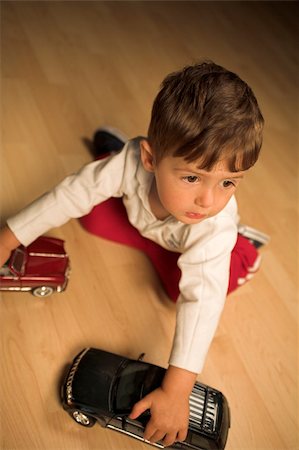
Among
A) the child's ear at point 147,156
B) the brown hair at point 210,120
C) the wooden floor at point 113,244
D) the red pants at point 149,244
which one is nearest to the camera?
the brown hair at point 210,120

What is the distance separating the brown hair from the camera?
635 mm

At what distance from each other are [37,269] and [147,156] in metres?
0.30

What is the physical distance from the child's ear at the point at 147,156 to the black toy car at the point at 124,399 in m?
0.31

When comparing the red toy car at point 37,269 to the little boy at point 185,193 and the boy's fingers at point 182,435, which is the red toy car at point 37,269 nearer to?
the little boy at point 185,193

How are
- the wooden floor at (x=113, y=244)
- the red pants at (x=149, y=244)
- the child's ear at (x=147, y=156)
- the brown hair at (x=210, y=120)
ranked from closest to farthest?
the brown hair at (x=210, y=120) < the child's ear at (x=147, y=156) < the wooden floor at (x=113, y=244) < the red pants at (x=149, y=244)

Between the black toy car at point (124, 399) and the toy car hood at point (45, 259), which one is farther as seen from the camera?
the toy car hood at point (45, 259)

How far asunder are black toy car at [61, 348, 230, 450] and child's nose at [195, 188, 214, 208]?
10.9 inches

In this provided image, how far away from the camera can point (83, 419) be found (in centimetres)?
77

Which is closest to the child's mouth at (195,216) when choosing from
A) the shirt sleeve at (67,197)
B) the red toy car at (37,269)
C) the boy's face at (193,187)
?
the boy's face at (193,187)

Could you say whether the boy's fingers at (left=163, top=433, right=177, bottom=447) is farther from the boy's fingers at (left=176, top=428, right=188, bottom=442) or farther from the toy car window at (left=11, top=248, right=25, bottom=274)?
the toy car window at (left=11, top=248, right=25, bottom=274)

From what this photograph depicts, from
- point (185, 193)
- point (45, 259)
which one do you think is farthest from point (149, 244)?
point (185, 193)

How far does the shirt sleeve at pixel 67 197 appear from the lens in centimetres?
84

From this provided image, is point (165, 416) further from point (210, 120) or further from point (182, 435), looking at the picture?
point (210, 120)

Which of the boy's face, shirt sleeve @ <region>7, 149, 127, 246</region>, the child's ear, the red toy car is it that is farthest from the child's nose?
the red toy car
